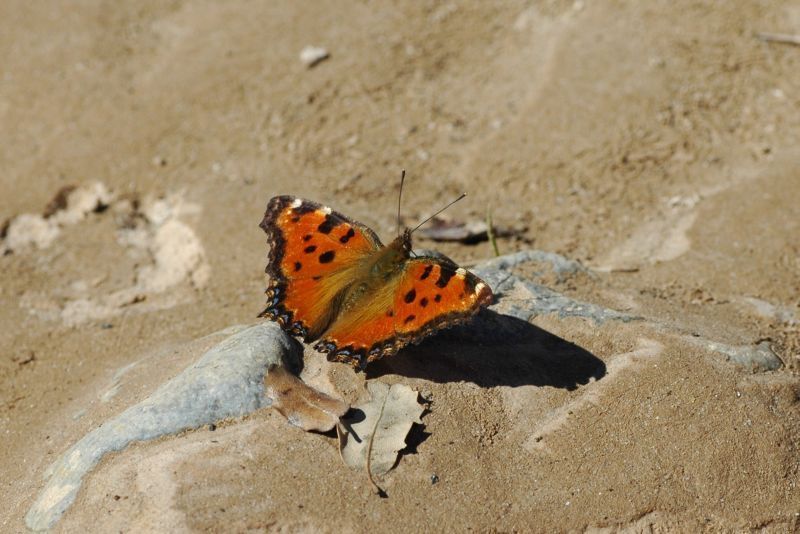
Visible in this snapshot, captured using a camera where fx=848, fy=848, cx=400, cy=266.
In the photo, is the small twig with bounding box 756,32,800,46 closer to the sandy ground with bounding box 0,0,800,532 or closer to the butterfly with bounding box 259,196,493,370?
the sandy ground with bounding box 0,0,800,532

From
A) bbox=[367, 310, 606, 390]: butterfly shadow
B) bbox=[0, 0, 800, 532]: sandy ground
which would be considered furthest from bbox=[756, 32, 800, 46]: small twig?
bbox=[367, 310, 606, 390]: butterfly shadow

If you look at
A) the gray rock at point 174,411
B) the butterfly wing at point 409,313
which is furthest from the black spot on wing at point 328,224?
the gray rock at point 174,411

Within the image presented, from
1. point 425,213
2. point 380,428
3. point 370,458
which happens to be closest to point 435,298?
point 380,428

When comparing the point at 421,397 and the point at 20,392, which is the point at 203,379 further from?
the point at 20,392

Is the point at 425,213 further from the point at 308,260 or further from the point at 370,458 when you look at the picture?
the point at 370,458

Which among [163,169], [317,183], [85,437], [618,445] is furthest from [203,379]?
[163,169]

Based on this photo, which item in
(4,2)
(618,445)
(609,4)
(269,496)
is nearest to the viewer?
(269,496)
